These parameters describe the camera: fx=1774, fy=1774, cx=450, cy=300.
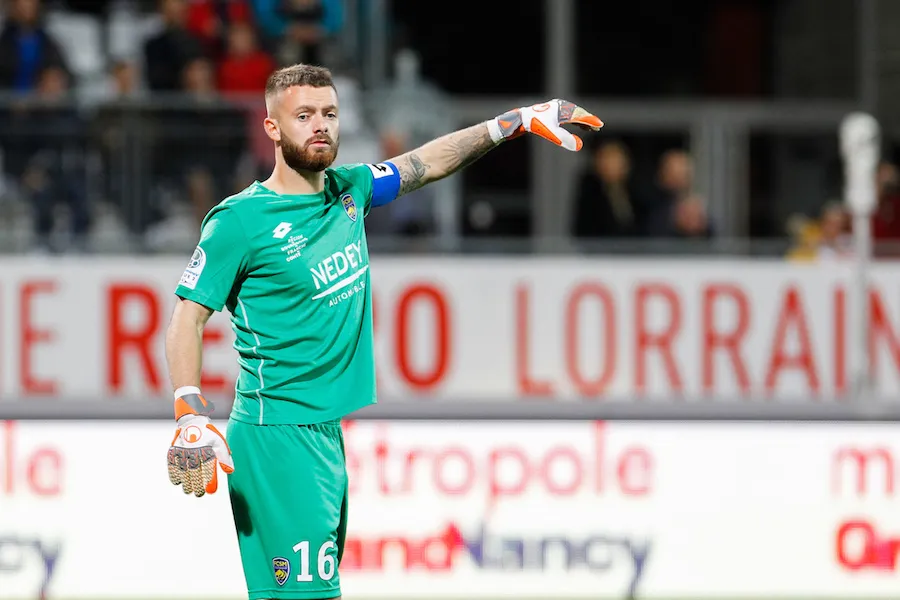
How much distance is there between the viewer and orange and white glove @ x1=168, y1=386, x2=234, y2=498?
475cm

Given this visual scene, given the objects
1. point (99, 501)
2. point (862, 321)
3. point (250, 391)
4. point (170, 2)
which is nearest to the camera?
point (250, 391)

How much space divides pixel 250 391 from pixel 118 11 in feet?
30.4

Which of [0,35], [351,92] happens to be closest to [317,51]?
[351,92]

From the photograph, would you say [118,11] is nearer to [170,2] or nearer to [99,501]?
[170,2]

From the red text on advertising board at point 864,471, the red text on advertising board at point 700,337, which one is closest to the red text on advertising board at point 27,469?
the red text on advertising board at point 864,471

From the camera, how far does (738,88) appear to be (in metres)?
19.4

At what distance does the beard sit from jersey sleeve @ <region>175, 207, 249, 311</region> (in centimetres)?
23

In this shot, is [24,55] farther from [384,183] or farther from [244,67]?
[384,183]

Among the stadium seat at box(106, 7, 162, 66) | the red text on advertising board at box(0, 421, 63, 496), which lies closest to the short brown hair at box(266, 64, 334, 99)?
the red text on advertising board at box(0, 421, 63, 496)

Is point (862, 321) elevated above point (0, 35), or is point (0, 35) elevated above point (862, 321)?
point (0, 35)

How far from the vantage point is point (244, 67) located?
12.6 metres

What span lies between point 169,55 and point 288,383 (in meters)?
7.96

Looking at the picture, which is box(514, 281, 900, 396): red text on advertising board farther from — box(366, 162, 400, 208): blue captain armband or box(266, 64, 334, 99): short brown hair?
box(266, 64, 334, 99): short brown hair

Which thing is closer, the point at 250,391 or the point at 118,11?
the point at 250,391
